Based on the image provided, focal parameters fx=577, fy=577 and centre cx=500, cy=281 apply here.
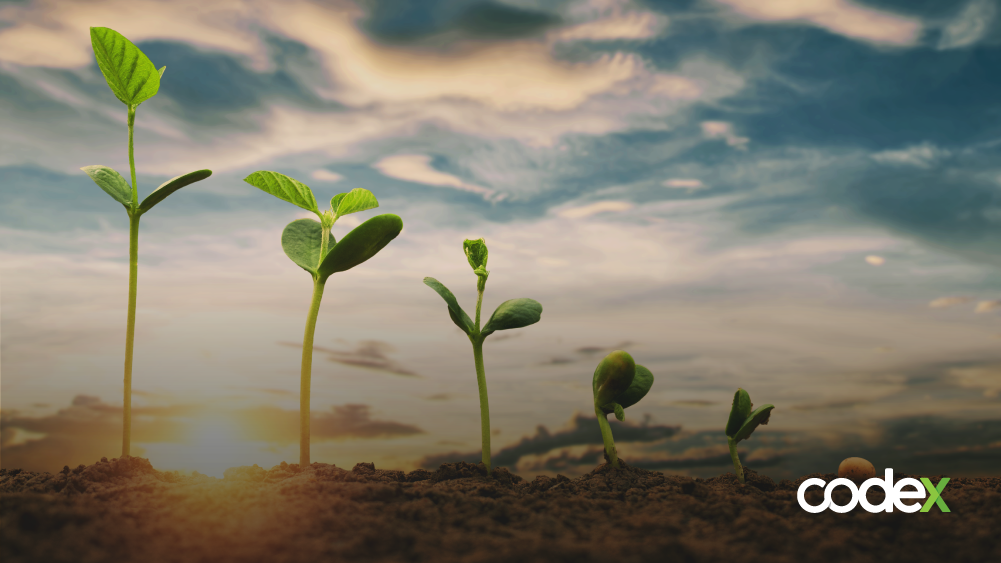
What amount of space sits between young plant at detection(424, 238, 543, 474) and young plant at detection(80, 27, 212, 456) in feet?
3.32

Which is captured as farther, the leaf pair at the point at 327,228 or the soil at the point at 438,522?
the leaf pair at the point at 327,228

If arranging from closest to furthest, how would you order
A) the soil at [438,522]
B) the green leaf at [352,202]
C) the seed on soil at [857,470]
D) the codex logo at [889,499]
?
1. the soil at [438,522]
2. the codex logo at [889,499]
3. the seed on soil at [857,470]
4. the green leaf at [352,202]

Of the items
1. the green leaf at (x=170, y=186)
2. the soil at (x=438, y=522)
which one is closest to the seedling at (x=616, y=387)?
the soil at (x=438, y=522)

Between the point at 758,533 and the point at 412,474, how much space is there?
127 centimetres

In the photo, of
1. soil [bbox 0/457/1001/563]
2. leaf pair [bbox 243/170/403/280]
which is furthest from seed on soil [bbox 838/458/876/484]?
leaf pair [bbox 243/170/403/280]

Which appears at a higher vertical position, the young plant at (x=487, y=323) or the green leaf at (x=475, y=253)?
the green leaf at (x=475, y=253)

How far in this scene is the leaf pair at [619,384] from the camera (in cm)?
219

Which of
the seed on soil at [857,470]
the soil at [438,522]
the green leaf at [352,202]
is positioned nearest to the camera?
the soil at [438,522]

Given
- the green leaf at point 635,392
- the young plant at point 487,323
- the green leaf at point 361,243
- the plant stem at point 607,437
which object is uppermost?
the green leaf at point 361,243

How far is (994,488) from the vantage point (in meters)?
2.16

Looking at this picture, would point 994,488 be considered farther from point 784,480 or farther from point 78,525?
point 78,525

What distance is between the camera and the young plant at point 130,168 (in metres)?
2.06

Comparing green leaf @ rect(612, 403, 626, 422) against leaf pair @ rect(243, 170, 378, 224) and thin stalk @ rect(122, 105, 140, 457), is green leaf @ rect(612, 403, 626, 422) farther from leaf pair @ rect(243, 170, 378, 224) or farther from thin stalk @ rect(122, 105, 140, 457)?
thin stalk @ rect(122, 105, 140, 457)

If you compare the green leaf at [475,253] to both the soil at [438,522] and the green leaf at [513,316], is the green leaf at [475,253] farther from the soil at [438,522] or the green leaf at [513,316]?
the soil at [438,522]
